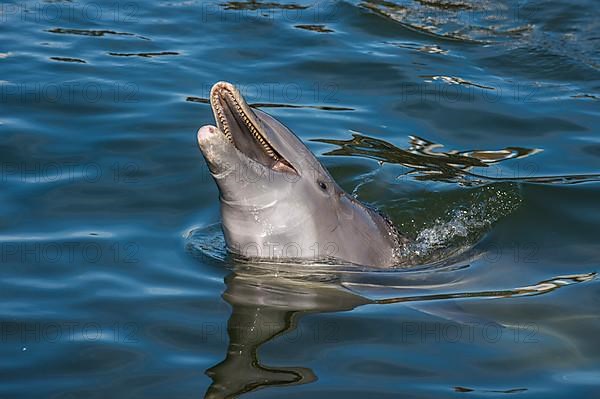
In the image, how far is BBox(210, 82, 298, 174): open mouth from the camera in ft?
22.9

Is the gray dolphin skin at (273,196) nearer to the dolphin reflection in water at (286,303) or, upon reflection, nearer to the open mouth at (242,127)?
the open mouth at (242,127)

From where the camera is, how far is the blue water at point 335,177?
6.19 meters

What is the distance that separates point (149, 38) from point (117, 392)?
8959 mm

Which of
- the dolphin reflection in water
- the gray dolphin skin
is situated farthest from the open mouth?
the dolphin reflection in water

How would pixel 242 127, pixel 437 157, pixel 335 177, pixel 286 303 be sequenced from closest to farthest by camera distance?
pixel 286 303 → pixel 242 127 → pixel 335 177 → pixel 437 157

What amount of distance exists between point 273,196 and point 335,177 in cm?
301

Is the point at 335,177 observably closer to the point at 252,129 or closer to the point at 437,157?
the point at 437,157

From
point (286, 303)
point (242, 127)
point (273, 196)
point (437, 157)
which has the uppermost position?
point (242, 127)

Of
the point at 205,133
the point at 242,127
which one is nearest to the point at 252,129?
the point at 242,127

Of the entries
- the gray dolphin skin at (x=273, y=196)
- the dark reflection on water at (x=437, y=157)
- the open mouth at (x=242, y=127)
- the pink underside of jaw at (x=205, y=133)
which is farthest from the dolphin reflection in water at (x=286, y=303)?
the dark reflection on water at (x=437, y=157)

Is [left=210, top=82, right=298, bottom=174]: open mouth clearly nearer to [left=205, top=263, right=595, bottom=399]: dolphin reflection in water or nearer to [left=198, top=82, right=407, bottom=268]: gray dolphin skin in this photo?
[left=198, top=82, right=407, bottom=268]: gray dolphin skin

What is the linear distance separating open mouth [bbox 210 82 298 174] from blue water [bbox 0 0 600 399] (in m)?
0.75

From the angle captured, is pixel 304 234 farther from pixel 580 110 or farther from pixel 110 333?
pixel 580 110

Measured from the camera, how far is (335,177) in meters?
10.2
